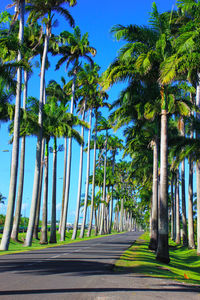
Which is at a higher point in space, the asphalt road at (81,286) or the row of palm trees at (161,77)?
the row of palm trees at (161,77)

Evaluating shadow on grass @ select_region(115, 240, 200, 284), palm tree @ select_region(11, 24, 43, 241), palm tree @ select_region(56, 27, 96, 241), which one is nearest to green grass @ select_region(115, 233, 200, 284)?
shadow on grass @ select_region(115, 240, 200, 284)

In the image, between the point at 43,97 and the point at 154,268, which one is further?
the point at 43,97

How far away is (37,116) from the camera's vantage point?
2848cm

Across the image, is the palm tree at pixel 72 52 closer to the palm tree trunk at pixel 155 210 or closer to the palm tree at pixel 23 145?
the palm tree at pixel 23 145

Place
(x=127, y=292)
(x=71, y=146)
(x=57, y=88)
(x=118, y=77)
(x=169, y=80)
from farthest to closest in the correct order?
(x=57, y=88)
(x=71, y=146)
(x=118, y=77)
(x=169, y=80)
(x=127, y=292)

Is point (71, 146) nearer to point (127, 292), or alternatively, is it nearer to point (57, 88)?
point (57, 88)

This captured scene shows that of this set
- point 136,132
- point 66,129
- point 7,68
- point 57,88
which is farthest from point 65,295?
point 57,88

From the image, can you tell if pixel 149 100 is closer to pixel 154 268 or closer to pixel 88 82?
pixel 154 268

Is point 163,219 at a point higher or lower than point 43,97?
lower

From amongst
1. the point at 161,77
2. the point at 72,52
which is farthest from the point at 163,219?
the point at 72,52

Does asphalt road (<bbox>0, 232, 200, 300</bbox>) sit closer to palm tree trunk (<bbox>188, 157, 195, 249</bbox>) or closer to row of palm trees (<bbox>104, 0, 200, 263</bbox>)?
row of palm trees (<bbox>104, 0, 200, 263</bbox>)

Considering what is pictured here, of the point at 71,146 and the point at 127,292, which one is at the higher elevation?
the point at 71,146

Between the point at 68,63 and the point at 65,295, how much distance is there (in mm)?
34961

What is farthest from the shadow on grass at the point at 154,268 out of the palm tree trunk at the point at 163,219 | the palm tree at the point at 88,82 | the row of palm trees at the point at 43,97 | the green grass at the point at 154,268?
the palm tree at the point at 88,82
